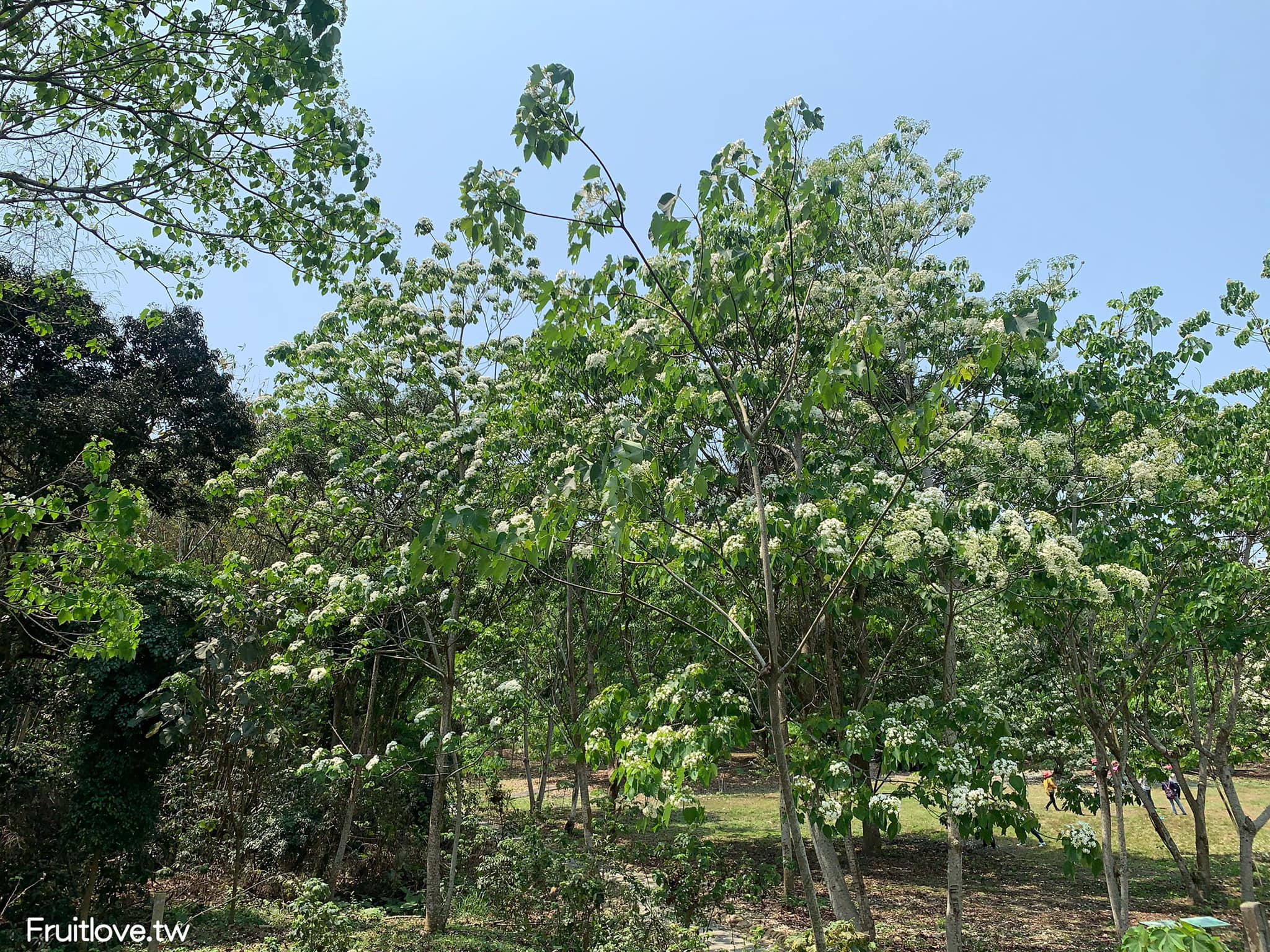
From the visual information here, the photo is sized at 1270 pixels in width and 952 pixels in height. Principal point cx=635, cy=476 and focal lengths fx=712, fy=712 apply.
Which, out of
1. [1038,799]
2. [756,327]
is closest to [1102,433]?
[756,327]

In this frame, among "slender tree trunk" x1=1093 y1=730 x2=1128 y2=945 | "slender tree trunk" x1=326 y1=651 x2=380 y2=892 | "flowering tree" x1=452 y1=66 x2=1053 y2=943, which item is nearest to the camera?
"flowering tree" x1=452 y1=66 x2=1053 y2=943

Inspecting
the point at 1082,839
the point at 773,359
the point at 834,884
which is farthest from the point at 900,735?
the point at 773,359

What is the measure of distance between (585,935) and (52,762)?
6.37 m

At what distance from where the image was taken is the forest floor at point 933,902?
23.5ft

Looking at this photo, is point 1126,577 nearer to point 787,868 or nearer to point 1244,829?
point 1244,829

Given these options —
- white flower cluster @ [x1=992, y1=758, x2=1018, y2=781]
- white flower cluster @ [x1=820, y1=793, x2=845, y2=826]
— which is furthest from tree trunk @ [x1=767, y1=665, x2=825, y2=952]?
white flower cluster @ [x1=992, y1=758, x2=1018, y2=781]

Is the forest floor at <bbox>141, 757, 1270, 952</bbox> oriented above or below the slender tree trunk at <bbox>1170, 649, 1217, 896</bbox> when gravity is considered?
below

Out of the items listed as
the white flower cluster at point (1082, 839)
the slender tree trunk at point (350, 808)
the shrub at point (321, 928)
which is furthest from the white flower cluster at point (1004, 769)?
the slender tree trunk at point (350, 808)

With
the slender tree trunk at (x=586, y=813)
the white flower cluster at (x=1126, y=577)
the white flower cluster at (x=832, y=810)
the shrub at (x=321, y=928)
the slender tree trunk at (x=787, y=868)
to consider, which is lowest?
the slender tree trunk at (x=787, y=868)

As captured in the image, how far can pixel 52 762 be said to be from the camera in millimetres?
7836

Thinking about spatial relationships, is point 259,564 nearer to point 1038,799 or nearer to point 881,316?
point 881,316

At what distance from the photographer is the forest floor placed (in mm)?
7148

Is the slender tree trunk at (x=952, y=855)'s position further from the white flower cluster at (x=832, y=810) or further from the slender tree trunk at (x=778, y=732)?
the slender tree trunk at (x=778, y=732)

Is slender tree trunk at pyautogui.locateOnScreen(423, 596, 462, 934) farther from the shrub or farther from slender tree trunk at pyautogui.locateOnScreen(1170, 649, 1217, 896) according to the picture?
slender tree trunk at pyautogui.locateOnScreen(1170, 649, 1217, 896)
